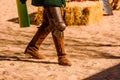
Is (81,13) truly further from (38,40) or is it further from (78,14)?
(38,40)

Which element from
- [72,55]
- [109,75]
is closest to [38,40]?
[72,55]

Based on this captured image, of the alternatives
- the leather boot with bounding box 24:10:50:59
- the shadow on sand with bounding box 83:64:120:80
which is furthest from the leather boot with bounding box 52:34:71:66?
the shadow on sand with bounding box 83:64:120:80

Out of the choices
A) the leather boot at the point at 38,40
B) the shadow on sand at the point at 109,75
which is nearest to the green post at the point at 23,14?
the leather boot at the point at 38,40

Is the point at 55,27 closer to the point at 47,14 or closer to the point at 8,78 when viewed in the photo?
the point at 47,14

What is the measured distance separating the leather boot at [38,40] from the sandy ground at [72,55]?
107 millimetres

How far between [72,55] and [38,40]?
75 cm

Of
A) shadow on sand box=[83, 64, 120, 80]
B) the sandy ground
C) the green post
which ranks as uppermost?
the green post

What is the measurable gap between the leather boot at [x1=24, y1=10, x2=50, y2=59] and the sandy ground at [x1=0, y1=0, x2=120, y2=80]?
0.11m

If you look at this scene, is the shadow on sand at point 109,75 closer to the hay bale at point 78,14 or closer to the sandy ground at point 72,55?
the sandy ground at point 72,55

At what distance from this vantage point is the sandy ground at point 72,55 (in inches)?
181

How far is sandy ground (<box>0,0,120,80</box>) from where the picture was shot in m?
4.59

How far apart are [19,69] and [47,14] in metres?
0.86

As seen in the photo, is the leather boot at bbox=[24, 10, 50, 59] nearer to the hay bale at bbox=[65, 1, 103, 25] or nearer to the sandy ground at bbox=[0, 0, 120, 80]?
the sandy ground at bbox=[0, 0, 120, 80]

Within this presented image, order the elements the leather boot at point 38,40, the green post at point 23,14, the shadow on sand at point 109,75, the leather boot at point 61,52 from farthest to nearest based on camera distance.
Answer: the green post at point 23,14 < the leather boot at point 38,40 < the leather boot at point 61,52 < the shadow on sand at point 109,75
